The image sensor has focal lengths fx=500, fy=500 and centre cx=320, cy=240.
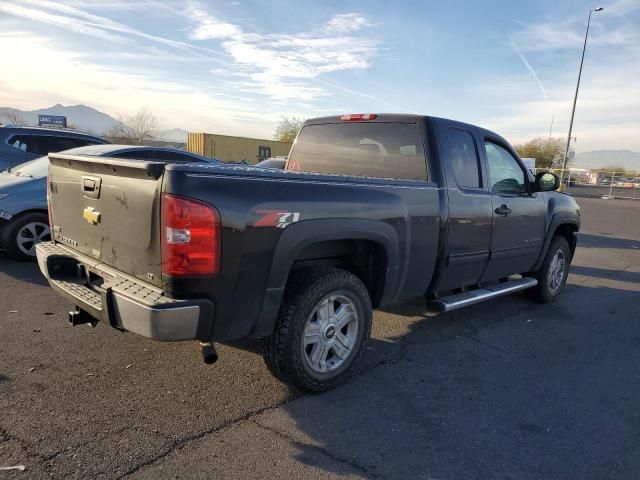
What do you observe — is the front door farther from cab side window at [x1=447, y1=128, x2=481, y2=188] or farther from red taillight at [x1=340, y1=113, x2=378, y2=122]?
red taillight at [x1=340, y1=113, x2=378, y2=122]

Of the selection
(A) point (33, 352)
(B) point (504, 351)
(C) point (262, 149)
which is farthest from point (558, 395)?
(C) point (262, 149)

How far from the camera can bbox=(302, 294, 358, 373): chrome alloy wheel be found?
3.49 metres

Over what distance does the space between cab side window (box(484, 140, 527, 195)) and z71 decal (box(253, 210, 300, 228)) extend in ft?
8.86

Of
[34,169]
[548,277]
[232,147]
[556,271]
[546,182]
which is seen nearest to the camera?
[546,182]

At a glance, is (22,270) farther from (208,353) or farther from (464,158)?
(464,158)

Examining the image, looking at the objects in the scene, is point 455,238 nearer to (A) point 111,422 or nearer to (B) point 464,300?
(B) point 464,300

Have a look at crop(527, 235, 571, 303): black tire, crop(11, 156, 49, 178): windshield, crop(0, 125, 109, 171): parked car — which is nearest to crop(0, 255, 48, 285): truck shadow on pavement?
crop(11, 156, 49, 178): windshield

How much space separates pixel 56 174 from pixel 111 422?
1.93 m

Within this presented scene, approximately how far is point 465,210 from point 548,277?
2476 millimetres

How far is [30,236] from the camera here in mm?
6742

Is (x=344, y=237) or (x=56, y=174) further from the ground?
(x=56, y=174)

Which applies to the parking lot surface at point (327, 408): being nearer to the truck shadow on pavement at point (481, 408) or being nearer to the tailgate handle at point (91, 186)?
the truck shadow on pavement at point (481, 408)

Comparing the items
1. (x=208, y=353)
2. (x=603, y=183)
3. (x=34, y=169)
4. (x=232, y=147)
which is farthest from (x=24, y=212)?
(x=603, y=183)

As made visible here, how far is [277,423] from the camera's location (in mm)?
3148
